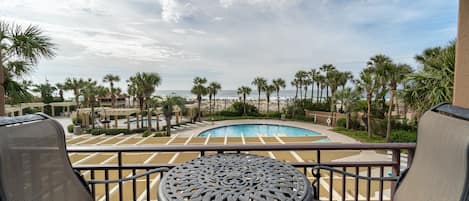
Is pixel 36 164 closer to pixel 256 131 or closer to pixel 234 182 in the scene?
pixel 234 182

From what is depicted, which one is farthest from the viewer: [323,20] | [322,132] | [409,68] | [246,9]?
[322,132]

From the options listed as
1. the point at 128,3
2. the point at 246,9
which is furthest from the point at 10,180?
the point at 246,9

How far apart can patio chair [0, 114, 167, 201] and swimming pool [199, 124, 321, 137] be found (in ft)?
50.6

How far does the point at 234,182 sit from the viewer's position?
3.79 feet

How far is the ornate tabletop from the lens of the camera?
40.4 inches

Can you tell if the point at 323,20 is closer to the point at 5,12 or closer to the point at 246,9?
the point at 246,9

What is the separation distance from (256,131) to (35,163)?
17827 millimetres

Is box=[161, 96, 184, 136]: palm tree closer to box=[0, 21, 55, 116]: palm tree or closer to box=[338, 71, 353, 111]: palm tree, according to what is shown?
box=[0, 21, 55, 116]: palm tree

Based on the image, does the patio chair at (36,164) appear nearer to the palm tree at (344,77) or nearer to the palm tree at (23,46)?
the palm tree at (23,46)

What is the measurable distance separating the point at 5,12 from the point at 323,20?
8.09 metres

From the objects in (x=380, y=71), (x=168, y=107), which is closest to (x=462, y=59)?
(x=380, y=71)

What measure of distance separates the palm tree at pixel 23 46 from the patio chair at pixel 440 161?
15.0ft

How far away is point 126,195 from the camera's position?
529 cm

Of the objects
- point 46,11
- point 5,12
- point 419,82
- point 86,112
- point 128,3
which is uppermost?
point 128,3
